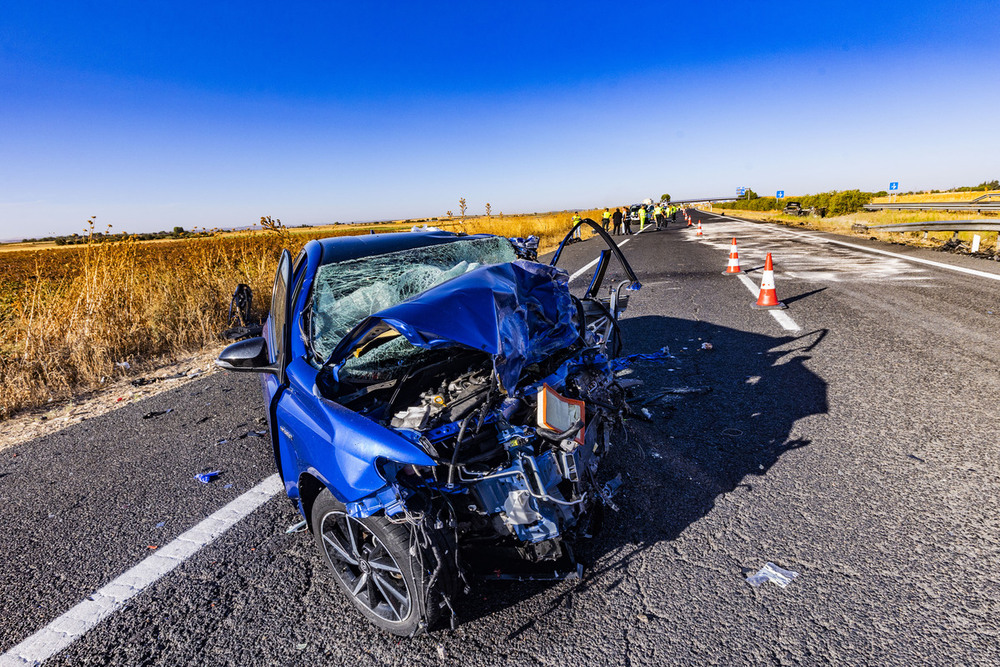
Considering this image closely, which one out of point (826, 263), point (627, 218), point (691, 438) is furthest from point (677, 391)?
point (627, 218)

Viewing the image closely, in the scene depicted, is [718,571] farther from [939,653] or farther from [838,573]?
[939,653]

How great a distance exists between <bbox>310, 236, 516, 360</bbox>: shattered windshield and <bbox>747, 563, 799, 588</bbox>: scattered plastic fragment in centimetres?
234

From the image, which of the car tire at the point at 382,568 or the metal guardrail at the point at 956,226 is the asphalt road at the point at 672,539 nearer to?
the car tire at the point at 382,568

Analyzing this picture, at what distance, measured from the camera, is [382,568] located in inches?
86.6

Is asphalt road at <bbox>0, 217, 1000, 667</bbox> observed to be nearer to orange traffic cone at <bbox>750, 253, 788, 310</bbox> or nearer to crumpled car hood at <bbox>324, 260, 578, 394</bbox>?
crumpled car hood at <bbox>324, 260, 578, 394</bbox>

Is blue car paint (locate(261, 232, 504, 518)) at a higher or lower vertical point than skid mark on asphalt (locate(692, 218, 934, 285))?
higher

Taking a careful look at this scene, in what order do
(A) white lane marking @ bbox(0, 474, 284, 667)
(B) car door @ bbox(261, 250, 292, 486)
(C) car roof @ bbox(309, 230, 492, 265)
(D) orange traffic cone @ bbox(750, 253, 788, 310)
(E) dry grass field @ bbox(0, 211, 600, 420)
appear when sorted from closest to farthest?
1. (A) white lane marking @ bbox(0, 474, 284, 667)
2. (B) car door @ bbox(261, 250, 292, 486)
3. (C) car roof @ bbox(309, 230, 492, 265)
4. (E) dry grass field @ bbox(0, 211, 600, 420)
5. (D) orange traffic cone @ bbox(750, 253, 788, 310)

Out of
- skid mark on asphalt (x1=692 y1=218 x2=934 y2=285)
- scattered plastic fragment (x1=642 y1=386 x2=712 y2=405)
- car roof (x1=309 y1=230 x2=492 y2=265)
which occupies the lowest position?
skid mark on asphalt (x1=692 y1=218 x2=934 y2=285)

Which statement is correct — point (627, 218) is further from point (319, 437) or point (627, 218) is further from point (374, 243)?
point (319, 437)

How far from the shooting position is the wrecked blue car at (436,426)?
6.77ft

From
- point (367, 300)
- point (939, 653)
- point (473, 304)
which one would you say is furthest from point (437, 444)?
point (939, 653)

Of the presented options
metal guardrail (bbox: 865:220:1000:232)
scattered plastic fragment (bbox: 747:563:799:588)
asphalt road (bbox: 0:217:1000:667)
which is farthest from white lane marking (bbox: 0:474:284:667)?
metal guardrail (bbox: 865:220:1000:232)

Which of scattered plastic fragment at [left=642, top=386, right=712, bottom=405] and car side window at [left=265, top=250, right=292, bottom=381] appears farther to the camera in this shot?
scattered plastic fragment at [left=642, top=386, right=712, bottom=405]

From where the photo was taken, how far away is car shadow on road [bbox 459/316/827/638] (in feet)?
8.63
